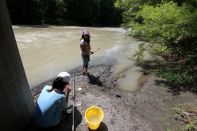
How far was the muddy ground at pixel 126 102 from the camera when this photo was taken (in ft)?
18.2

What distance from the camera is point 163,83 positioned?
8289 millimetres

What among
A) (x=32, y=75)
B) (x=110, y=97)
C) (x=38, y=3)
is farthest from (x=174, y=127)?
(x=38, y=3)

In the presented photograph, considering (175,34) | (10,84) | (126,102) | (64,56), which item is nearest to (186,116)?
(126,102)

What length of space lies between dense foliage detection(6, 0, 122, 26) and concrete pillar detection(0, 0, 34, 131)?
80.4ft

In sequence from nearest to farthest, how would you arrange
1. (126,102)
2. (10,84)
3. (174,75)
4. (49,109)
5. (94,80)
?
1. (10,84)
2. (49,109)
3. (126,102)
4. (94,80)
5. (174,75)

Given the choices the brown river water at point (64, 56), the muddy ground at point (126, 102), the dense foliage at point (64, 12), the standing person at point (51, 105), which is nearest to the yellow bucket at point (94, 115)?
the muddy ground at point (126, 102)

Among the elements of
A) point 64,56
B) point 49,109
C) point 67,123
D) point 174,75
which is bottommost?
point 64,56

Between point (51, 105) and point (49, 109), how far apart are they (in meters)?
0.09

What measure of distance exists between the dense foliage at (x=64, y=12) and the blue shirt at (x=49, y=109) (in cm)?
2450

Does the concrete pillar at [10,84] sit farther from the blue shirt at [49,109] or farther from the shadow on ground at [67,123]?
the shadow on ground at [67,123]

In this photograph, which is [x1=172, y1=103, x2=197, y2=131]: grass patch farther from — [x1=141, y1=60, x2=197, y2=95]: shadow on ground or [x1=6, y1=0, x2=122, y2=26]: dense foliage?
[x1=6, y1=0, x2=122, y2=26]: dense foliage

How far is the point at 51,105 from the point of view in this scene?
15.8 feet

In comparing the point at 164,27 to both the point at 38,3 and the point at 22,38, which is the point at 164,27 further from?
the point at 38,3

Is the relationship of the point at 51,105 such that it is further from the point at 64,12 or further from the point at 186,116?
the point at 64,12
